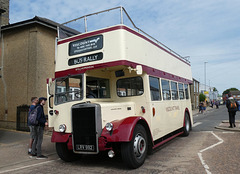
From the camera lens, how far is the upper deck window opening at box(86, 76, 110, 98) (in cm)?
573

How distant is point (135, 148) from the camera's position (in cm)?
499

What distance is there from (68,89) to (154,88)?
98.0 inches

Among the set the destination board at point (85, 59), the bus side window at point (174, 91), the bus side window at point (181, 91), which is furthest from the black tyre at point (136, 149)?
the bus side window at point (181, 91)

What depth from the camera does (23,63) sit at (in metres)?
13.0

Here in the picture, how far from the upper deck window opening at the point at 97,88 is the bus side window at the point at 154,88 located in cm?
127

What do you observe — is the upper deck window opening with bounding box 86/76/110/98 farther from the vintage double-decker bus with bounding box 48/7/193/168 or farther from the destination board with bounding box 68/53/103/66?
the destination board with bounding box 68/53/103/66

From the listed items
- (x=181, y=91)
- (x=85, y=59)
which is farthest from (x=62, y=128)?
(x=181, y=91)

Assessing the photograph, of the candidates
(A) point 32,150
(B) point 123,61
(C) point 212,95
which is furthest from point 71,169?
(C) point 212,95

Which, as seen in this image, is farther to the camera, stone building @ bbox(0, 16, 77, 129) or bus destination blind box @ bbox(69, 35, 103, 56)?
stone building @ bbox(0, 16, 77, 129)

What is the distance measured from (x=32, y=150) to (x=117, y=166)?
299 cm

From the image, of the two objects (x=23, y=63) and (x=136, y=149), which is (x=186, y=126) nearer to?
(x=136, y=149)

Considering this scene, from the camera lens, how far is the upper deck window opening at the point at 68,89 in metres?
5.64

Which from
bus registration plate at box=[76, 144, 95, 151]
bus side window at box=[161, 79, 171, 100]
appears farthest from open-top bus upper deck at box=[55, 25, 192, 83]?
bus registration plate at box=[76, 144, 95, 151]

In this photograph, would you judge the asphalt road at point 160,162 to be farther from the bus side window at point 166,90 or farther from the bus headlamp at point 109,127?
the bus side window at point 166,90
